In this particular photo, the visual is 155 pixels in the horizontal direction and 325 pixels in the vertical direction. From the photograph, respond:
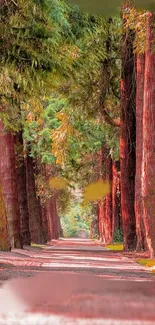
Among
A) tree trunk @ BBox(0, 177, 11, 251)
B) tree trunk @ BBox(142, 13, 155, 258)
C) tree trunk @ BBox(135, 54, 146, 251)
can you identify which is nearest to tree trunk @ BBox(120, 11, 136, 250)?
tree trunk @ BBox(135, 54, 146, 251)

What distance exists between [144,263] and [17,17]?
5972 mm

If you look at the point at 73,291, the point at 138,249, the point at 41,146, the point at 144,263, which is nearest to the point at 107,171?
the point at 41,146

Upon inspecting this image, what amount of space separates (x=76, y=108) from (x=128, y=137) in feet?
10.1

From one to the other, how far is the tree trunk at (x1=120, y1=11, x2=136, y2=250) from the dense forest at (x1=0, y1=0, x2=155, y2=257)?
4 cm

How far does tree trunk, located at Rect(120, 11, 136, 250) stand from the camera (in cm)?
2825

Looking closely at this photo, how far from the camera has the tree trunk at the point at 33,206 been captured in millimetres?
37812

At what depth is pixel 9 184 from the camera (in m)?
25.1

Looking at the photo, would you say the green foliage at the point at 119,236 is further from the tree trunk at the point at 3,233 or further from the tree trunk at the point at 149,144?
the tree trunk at the point at 149,144

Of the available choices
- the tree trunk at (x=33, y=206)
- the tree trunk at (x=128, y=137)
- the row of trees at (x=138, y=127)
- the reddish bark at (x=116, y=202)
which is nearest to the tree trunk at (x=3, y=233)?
the row of trees at (x=138, y=127)

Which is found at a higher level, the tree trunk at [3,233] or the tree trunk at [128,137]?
the tree trunk at [128,137]

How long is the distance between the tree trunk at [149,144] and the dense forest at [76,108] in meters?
0.03

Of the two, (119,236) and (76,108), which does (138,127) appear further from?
(119,236)

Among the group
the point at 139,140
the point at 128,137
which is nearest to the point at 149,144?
the point at 139,140

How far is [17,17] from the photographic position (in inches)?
619
